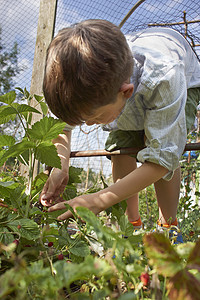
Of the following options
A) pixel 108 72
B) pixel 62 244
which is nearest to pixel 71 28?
pixel 108 72

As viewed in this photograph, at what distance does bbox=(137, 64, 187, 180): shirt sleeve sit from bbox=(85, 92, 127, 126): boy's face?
5.1 inches

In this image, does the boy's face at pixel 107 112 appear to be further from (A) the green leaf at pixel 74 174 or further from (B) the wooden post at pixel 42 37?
(B) the wooden post at pixel 42 37

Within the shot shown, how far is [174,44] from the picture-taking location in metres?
1.19

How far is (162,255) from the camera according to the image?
309mm

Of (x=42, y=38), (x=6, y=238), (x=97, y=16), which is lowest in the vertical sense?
(x=6, y=238)

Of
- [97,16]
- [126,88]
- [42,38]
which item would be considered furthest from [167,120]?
[97,16]

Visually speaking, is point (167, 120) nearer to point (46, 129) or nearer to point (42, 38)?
point (46, 129)

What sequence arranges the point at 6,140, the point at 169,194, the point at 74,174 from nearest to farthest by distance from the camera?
the point at 6,140
the point at 74,174
the point at 169,194

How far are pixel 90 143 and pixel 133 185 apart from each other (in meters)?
2.17

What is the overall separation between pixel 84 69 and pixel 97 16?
254cm

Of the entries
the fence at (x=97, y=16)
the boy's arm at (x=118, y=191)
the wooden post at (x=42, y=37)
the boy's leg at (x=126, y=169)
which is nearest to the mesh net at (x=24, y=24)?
the fence at (x=97, y=16)

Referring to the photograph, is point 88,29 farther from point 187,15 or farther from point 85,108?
point 187,15


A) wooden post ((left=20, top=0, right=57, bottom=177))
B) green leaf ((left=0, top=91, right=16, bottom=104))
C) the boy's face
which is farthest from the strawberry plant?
wooden post ((left=20, top=0, right=57, bottom=177))

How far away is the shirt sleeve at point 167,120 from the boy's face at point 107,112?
0.13 meters
